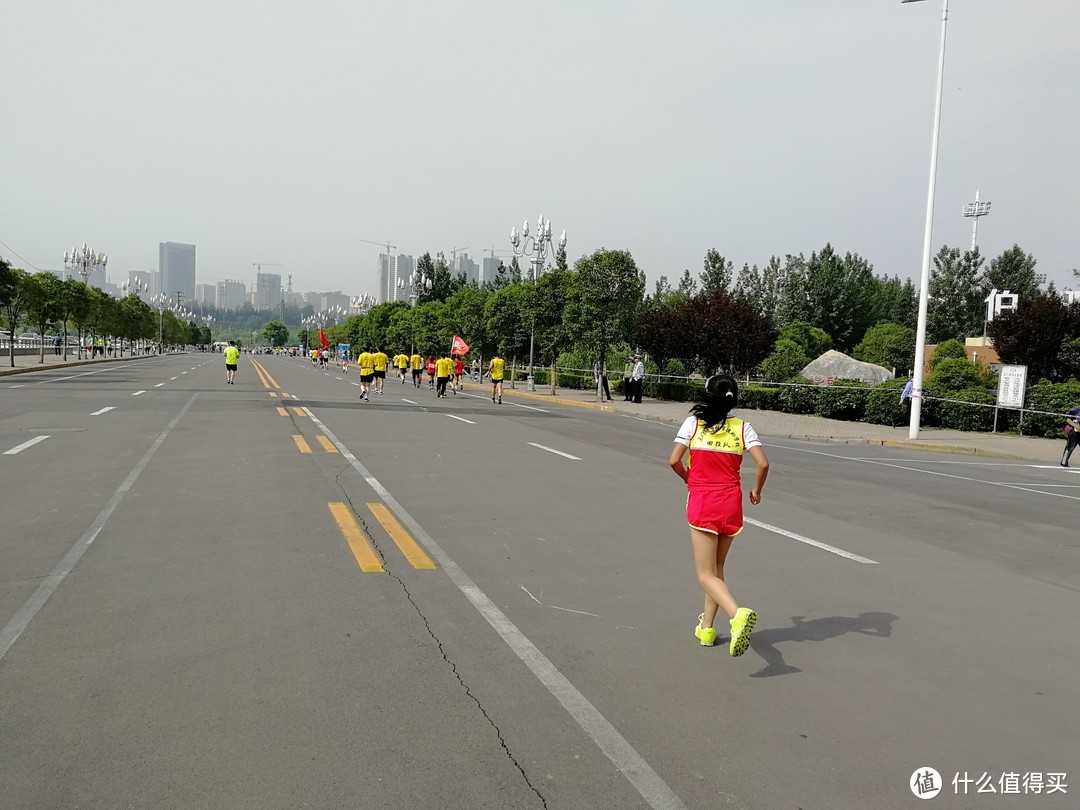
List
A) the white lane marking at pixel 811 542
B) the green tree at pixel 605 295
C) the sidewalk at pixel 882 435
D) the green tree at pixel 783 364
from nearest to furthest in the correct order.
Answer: the white lane marking at pixel 811 542, the sidewalk at pixel 882 435, the green tree at pixel 605 295, the green tree at pixel 783 364

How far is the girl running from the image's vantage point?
5.28 m

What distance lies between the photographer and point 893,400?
26672 millimetres

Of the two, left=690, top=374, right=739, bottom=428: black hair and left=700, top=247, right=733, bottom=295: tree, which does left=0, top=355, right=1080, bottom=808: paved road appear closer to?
left=690, top=374, right=739, bottom=428: black hair

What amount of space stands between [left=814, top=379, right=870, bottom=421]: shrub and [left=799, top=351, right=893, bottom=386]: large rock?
18.6 m

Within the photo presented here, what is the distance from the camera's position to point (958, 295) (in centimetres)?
7038

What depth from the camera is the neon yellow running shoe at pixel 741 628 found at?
4977 mm

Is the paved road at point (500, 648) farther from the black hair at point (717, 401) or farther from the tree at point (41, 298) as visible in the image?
the tree at point (41, 298)

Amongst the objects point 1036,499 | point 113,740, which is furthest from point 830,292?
point 113,740

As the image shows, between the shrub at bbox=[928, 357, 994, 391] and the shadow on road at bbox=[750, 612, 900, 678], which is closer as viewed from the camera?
the shadow on road at bbox=[750, 612, 900, 678]

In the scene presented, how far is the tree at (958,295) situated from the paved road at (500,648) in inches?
2541

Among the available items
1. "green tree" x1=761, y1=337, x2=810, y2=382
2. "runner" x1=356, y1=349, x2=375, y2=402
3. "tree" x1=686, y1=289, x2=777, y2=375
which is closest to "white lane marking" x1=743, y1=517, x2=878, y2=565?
"runner" x1=356, y1=349, x2=375, y2=402

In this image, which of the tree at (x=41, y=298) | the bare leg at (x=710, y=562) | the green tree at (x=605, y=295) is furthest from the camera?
the tree at (x=41, y=298)

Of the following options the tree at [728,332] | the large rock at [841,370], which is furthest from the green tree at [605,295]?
the large rock at [841,370]

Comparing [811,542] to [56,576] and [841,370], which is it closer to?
[56,576]
